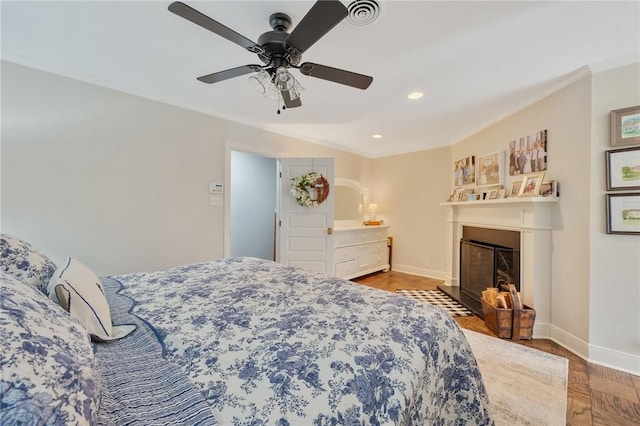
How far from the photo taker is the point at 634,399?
168 centimetres

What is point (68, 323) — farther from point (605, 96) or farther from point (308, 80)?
point (605, 96)

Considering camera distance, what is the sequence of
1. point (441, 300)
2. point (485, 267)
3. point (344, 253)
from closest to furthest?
point (485, 267) < point (441, 300) < point (344, 253)

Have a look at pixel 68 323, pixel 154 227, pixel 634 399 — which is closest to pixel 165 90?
pixel 154 227

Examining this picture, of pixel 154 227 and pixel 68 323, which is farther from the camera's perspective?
pixel 154 227

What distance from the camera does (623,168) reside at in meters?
2.00

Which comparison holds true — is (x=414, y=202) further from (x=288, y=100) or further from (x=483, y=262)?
(x=288, y=100)

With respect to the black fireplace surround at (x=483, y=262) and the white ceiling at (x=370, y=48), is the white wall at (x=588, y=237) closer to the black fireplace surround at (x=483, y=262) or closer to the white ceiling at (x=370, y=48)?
the white ceiling at (x=370, y=48)

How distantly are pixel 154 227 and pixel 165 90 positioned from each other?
138 centimetres

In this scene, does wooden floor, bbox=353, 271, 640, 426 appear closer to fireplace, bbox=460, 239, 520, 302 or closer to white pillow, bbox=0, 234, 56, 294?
fireplace, bbox=460, 239, 520, 302

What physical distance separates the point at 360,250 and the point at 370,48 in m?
3.24

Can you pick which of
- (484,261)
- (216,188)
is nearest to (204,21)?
(216,188)

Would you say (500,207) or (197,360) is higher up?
(500,207)

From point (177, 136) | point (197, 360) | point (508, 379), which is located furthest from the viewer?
point (177, 136)

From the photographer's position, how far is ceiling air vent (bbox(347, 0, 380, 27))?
4.61ft
